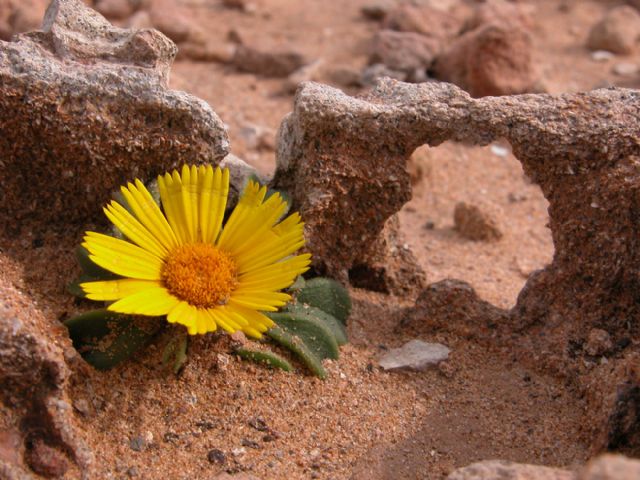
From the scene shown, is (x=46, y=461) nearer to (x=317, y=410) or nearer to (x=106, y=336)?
(x=106, y=336)

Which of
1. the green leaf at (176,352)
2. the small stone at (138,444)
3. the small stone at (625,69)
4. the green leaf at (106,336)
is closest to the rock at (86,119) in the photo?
the green leaf at (106,336)

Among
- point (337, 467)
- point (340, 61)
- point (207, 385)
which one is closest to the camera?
point (337, 467)

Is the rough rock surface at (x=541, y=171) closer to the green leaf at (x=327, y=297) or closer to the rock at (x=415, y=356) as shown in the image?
the green leaf at (x=327, y=297)

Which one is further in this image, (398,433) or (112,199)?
(112,199)

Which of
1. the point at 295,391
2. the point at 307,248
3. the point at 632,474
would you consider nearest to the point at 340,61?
the point at 307,248

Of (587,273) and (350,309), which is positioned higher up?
(587,273)

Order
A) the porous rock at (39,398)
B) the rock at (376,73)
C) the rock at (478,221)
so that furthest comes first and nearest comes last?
the rock at (376,73) → the rock at (478,221) → the porous rock at (39,398)

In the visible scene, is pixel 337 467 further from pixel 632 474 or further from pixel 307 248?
pixel 632 474

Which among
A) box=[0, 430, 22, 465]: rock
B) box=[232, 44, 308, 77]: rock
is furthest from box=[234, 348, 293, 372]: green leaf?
box=[232, 44, 308, 77]: rock
